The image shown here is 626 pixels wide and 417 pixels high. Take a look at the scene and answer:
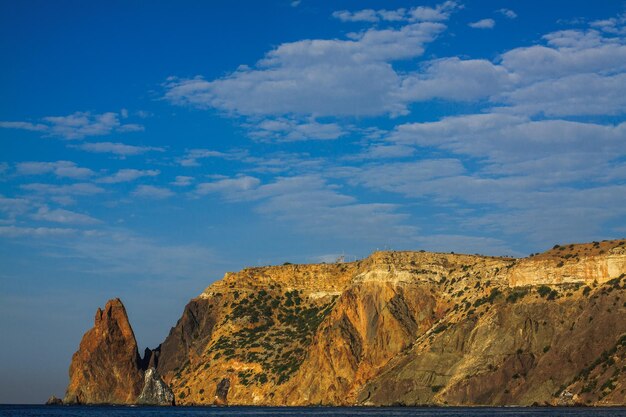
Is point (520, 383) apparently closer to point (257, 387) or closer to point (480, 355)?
point (480, 355)

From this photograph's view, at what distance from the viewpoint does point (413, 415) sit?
11475cm

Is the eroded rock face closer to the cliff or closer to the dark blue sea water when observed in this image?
the cliff

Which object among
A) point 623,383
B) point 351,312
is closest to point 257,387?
point 351,312

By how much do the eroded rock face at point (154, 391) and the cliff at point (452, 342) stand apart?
5.09 m

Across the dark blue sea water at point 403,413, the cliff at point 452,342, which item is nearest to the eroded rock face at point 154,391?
the cliff at point 452,342

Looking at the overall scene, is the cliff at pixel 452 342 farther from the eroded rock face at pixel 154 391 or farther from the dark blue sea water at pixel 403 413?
the dark blue sea water at pixel 403 413

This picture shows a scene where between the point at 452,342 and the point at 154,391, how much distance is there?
68.5 m

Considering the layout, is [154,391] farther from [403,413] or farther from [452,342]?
[403,413]

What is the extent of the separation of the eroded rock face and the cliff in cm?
509

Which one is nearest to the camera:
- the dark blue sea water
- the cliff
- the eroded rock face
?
the dark blue sea water

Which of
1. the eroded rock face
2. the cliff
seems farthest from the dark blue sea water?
the eroded rock face

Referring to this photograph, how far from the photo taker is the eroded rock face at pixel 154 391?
190m

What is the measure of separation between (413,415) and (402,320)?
58846 mm

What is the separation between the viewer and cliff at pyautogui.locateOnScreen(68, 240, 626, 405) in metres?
138
